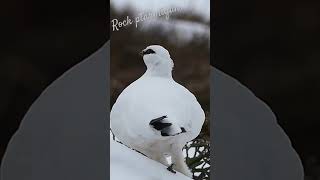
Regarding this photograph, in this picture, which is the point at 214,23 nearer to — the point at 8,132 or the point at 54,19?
the point at 54,19

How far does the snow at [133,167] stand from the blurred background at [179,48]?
0.48 ft

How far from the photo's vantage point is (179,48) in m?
2.56

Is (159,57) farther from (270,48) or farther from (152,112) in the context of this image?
(270,48)

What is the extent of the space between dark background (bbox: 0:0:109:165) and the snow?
0.47m

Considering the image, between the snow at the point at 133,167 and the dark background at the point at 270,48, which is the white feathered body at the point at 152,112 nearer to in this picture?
the snow at the point at 133,167

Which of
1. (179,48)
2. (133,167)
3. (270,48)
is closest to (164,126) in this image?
(133,167)

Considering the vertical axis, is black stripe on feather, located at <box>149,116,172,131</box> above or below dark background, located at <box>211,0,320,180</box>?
below

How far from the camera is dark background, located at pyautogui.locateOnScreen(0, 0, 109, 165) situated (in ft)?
7.91

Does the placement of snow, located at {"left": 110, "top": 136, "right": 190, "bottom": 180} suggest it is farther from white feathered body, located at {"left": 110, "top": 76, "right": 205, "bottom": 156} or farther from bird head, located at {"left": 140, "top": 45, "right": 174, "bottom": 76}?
bird head, located at {"left": 140, "top": 45, "right": 174, "bottom": 76}

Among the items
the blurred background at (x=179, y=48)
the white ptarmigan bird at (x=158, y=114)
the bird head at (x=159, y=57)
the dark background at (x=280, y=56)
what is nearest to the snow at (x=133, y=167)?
the white ptarmigan bird at (x=158, y=114)

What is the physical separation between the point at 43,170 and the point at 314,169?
1.36m

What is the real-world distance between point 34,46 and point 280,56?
1.22m

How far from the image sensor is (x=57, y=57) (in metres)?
2.45

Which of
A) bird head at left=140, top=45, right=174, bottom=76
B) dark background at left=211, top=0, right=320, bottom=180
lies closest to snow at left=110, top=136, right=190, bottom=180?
bird head at left=140, top=45, right=174, bottom=76
